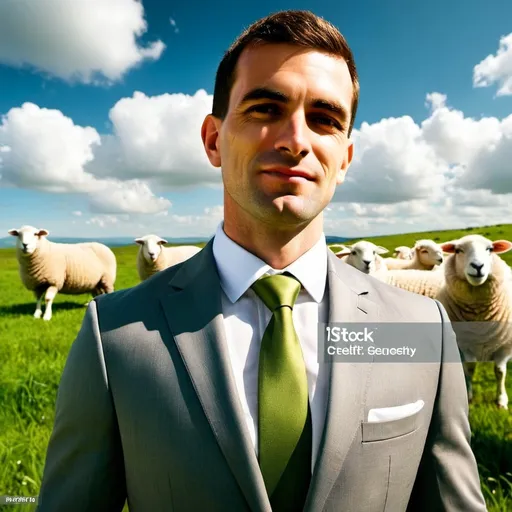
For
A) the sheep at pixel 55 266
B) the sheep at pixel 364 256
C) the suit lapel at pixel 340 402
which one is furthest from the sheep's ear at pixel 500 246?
the sheep at pixel 55 266

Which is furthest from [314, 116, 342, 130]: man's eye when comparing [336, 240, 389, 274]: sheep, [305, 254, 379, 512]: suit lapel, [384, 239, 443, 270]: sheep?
[384, 239, 443, 270]: sheep

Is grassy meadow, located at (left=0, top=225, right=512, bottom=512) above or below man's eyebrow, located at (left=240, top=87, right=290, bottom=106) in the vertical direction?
below

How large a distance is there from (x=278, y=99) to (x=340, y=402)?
928mm

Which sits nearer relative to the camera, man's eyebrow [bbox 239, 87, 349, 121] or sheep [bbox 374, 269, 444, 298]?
man's eyebrow [bbox 239, 87, 349, 121]

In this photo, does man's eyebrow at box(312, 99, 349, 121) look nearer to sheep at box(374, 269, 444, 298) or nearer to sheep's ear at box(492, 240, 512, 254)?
sheep's ear at box(492, 240, 512, 254)

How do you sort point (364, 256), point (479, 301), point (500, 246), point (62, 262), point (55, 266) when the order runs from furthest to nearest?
point (62, 262) → point (55, 266) → point (364, 256) → point (500, 246) → point (479, 301)

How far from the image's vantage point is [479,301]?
6.19 metres

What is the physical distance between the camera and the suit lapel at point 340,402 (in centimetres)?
109

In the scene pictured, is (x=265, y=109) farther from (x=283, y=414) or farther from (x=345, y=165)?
(x=283, y=414)

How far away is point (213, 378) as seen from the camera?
3.76 ft

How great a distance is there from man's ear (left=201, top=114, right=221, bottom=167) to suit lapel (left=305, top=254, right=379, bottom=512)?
618 mm

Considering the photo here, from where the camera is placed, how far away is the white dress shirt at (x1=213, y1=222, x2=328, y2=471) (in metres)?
1.23

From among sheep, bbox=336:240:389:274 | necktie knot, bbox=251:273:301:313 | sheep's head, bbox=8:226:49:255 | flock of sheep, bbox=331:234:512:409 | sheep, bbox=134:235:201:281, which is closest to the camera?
necktie knot, bbox=251:273:301:313
